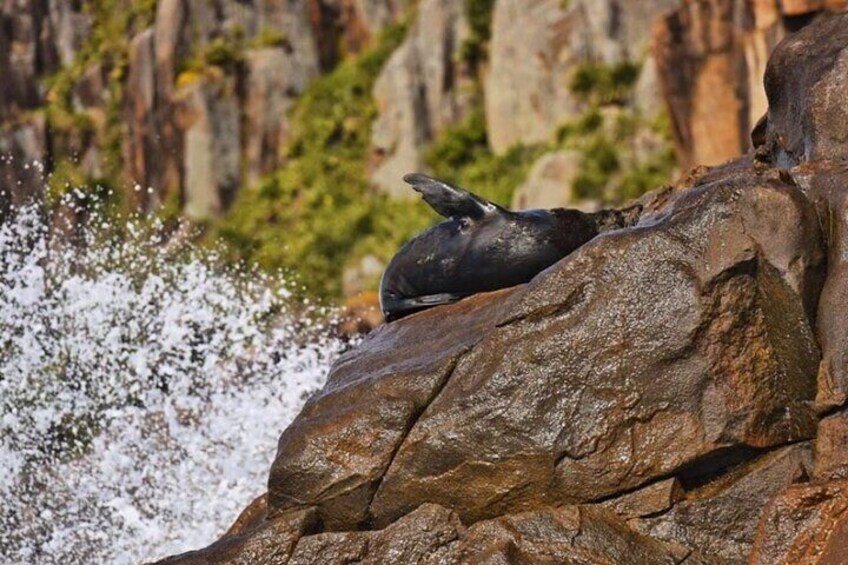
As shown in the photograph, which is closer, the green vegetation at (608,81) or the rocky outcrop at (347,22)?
the green vegetation at (608,81)

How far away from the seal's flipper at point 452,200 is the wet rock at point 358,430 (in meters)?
0.75

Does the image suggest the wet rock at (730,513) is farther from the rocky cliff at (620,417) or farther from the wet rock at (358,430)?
the wet rock at (358,430)

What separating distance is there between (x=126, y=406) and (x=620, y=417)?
31.4 feet

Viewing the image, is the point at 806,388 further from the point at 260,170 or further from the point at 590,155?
the point at 260,170

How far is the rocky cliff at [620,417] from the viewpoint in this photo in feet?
23.0

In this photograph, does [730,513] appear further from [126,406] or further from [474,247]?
[126,406]

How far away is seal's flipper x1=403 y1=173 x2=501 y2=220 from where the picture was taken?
852 centimetres

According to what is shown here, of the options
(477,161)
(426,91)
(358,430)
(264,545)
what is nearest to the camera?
(264,545)

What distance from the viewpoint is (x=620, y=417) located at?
23.4 feet

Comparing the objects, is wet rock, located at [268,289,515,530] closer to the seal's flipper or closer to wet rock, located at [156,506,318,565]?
wet rock, located at [156,506,318,565]

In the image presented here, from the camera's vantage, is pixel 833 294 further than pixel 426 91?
No

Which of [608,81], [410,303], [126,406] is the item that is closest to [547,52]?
[608,81]

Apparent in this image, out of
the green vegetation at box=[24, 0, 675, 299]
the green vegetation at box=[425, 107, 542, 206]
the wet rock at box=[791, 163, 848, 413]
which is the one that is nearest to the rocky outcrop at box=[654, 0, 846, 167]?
the green vegetation at box=[24, 0, 675, 299]

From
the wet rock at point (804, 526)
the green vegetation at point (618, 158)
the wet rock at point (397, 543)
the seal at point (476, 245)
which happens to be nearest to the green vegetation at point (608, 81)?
the green vegetation at point (618, 158)
